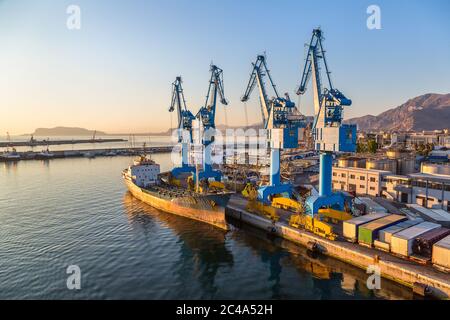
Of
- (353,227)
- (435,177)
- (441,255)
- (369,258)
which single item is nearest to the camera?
(441,255)

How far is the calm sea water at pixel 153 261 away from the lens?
1883cm

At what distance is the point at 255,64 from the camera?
141ft

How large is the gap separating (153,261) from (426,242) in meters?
21.7

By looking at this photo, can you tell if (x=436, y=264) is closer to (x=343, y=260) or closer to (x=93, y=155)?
(x=343, y=260)

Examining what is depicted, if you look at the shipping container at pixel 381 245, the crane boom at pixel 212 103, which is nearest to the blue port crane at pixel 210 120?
the crane boom at pixel 212 103

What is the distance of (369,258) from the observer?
20938mm

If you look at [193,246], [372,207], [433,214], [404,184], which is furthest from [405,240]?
[404,184]

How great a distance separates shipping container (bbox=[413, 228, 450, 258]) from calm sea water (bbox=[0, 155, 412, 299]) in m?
3.81

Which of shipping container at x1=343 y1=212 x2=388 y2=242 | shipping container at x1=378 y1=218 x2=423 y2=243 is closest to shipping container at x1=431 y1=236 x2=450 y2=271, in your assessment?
shipping container at x1=378 y1=218 x2=423 y2=243

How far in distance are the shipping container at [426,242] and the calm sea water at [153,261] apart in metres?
3.81

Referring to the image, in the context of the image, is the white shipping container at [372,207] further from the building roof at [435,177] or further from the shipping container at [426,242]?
the shipping container at [426,242]

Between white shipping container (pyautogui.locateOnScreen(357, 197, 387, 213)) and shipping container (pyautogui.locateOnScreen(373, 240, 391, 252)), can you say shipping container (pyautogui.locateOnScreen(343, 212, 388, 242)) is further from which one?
white shipping container (pyautogui.locateOnScreen(357, 197, 387, 213))

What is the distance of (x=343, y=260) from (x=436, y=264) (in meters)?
6.30

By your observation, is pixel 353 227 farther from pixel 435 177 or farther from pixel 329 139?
pixel 435 177
